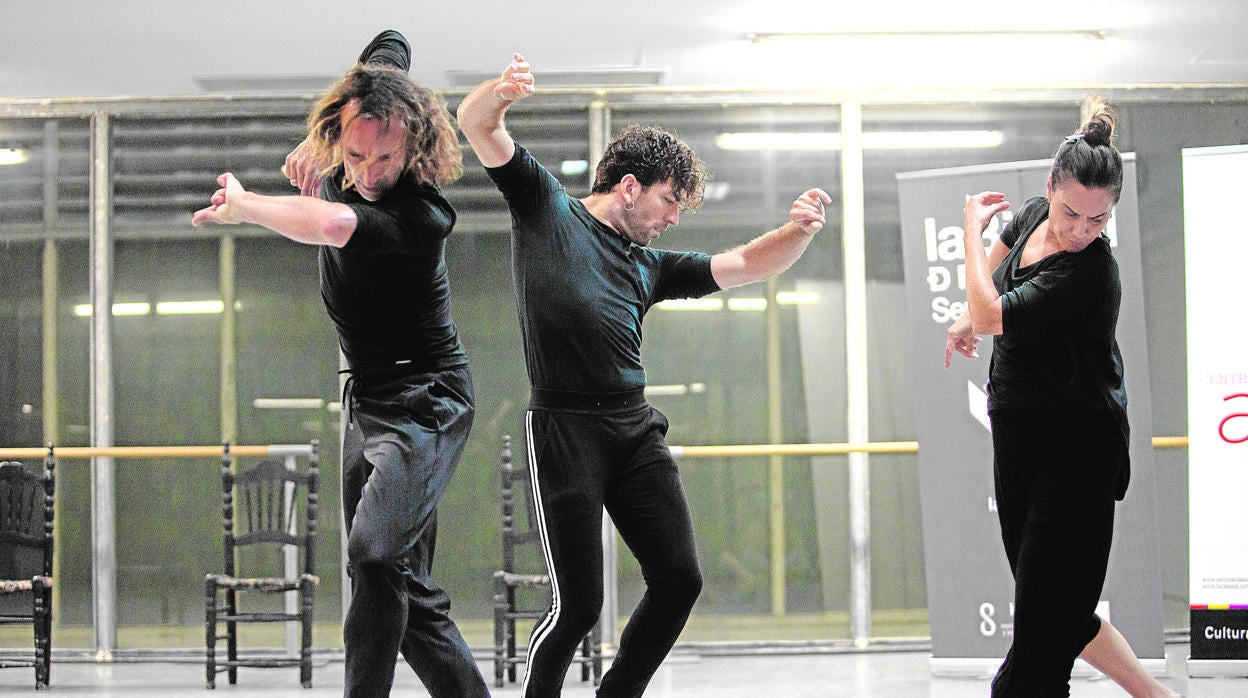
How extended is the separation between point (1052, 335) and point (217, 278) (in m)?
4.63

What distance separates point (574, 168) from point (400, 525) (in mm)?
4015

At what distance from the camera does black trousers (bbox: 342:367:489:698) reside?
7.50 feet

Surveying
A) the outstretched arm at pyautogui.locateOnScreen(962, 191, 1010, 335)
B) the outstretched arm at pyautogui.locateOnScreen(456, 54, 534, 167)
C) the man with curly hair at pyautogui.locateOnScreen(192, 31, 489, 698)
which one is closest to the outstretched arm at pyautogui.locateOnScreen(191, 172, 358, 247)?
the man with curly hair at pyautogui.locateOnScreen(192, 31, 489, 698)

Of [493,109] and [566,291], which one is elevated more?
[493,109]

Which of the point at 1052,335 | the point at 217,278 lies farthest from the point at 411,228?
the point at 217,278

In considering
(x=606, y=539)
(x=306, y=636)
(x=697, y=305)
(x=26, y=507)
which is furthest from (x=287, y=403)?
(x=697, y=305)

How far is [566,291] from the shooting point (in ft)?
8.48

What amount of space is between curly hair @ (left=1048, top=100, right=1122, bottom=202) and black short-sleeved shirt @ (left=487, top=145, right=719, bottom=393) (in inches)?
38.3

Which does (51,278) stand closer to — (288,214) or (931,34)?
(931,34)

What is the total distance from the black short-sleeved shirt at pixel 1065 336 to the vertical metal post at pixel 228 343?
4367 mm

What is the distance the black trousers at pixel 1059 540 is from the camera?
101 inches

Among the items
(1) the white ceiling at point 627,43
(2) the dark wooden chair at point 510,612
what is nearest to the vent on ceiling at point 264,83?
(1) the white ceiling at point 627,43

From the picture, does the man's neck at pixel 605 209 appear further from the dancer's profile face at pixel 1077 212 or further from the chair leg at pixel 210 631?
the chair leg at pixel 210 631

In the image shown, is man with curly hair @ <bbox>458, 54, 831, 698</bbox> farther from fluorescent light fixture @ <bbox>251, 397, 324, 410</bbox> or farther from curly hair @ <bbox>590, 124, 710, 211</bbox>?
fluorescent light fixture @ <bbox>251, 397, 324, 410</bbox>
